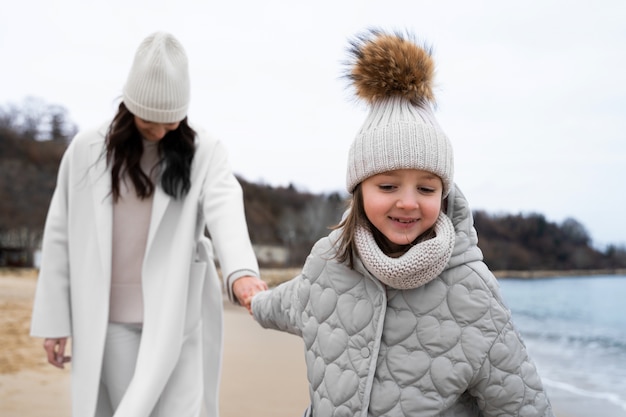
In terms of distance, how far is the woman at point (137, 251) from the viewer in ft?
9.14

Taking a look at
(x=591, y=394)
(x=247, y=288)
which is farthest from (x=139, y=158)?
(x=591, y=394)

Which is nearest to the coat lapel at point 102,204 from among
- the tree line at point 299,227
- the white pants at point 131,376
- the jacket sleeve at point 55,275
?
the jacket sleeve at point 55,275

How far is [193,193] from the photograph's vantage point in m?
2.90

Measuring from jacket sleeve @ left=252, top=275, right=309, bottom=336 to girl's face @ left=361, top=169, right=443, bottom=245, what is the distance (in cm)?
36

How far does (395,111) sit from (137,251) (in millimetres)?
1436

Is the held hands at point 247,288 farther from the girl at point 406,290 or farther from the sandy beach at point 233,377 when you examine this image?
the sandy beach at point 233,377

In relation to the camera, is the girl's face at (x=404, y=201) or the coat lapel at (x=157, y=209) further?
the coat lapel at (x=157, y=209)

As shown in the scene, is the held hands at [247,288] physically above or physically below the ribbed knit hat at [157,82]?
below

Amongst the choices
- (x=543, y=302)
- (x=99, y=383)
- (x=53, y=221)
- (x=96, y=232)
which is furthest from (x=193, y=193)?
(x=543, y=302)

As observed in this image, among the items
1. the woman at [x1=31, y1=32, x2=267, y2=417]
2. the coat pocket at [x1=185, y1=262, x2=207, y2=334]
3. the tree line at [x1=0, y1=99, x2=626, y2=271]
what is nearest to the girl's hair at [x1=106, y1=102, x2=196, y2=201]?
the woman at [x1=31, y1=32, x2=267, y2=417]

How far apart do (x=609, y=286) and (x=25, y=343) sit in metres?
28.9

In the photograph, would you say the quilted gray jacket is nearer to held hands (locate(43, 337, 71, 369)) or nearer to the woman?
the woman

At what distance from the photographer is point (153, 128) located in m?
2.80

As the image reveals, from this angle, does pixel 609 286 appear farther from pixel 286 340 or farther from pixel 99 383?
pixel 99 383
